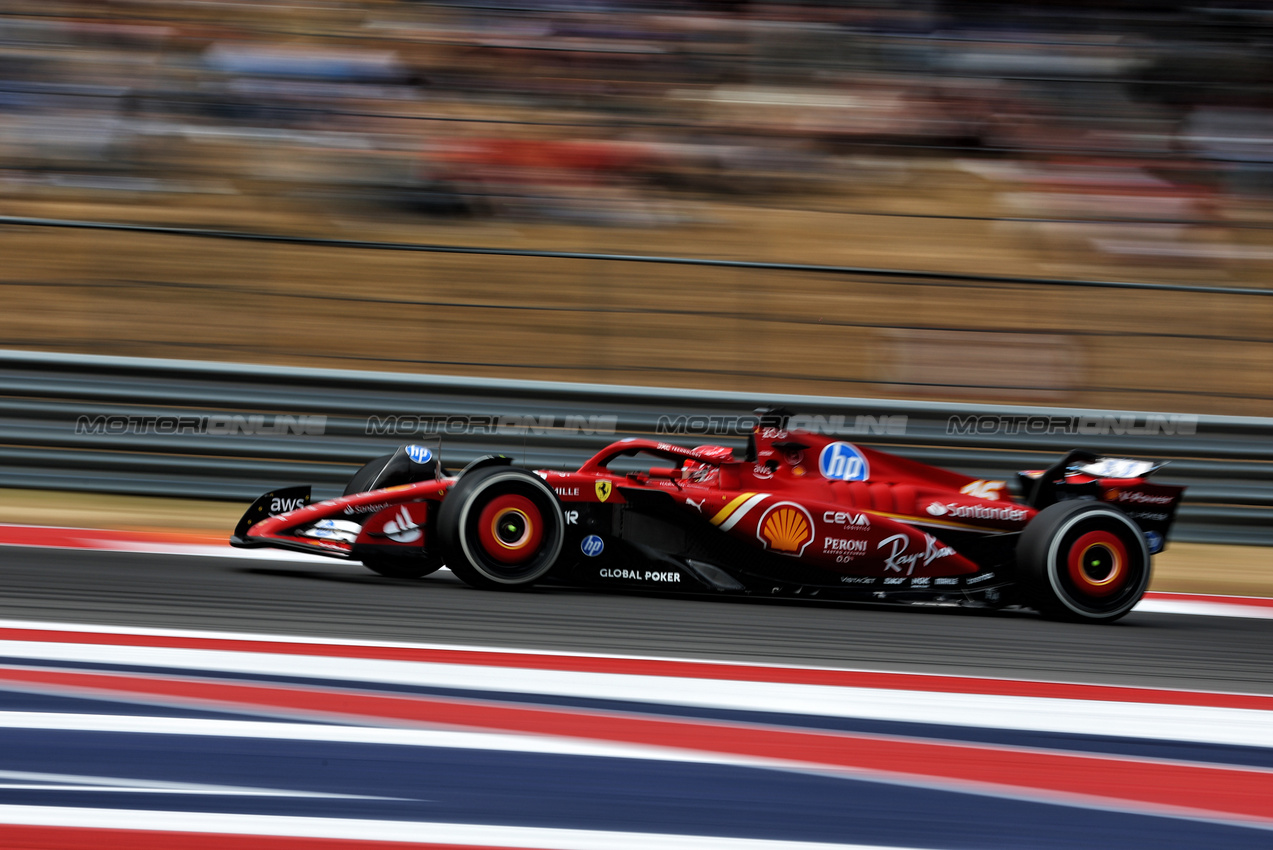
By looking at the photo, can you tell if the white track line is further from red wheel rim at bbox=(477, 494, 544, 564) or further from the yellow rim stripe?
the yellow rim stripe

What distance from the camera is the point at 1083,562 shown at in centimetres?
595

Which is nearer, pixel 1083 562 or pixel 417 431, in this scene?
pixel 1083 562

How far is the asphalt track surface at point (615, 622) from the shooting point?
183 inches

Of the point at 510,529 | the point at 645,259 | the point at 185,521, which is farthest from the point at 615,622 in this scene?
the point at 645,259

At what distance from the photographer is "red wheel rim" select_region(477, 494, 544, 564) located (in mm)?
5500

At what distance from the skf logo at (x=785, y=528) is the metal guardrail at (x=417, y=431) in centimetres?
214

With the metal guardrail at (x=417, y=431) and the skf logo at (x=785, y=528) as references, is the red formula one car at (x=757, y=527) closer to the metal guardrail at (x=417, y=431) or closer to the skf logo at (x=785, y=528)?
the skf logo at (x=785, y=528)

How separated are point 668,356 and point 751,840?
5.64 m

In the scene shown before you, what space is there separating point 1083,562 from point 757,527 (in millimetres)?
1497

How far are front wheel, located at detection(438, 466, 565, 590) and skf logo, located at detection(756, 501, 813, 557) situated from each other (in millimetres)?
861

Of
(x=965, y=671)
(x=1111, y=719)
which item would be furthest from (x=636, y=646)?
(x=1111, y=719)

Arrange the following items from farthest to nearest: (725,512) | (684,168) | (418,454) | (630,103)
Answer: (630,103)
(684,168)
(418,454)
(725,512)

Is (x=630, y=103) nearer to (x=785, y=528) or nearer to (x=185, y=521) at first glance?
(x=185, y=521)

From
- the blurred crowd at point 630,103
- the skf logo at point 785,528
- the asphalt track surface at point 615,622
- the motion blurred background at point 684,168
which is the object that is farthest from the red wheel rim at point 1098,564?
the blurred crowd at point 630,103
